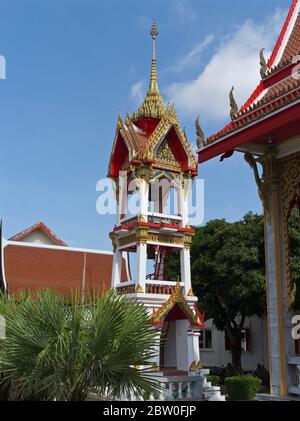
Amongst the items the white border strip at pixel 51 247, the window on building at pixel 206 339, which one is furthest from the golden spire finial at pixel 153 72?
the window on building at pixel 206 339

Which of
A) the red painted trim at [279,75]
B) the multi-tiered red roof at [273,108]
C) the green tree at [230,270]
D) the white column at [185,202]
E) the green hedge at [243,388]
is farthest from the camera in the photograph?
the green tree at [230,270]

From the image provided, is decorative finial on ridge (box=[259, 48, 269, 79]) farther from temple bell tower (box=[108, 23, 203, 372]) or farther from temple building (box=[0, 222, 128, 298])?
temple building (box=[0, 222, 128, 298])

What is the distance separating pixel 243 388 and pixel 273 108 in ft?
51.8

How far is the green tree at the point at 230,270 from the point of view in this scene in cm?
2803

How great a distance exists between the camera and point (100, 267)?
3025 centimetres

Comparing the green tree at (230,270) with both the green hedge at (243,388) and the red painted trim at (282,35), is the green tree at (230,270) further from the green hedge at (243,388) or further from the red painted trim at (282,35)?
the red painted trim at (282,35)

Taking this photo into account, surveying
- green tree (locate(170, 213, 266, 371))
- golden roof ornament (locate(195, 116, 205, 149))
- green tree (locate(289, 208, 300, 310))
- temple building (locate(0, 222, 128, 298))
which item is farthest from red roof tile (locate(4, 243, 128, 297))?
golden roof ornament (locate(195, 116, 205, 149))

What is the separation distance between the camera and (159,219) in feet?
75.4

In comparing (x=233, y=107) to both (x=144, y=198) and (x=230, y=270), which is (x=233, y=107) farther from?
(x=230, y=270)

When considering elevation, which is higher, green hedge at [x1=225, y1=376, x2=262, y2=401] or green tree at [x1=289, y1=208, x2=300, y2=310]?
green tree at [x1=289, y1=208, x2=300, y2=310]

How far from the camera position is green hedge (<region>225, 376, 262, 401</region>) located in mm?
21797

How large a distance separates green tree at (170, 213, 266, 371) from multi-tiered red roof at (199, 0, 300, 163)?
58.9ft
